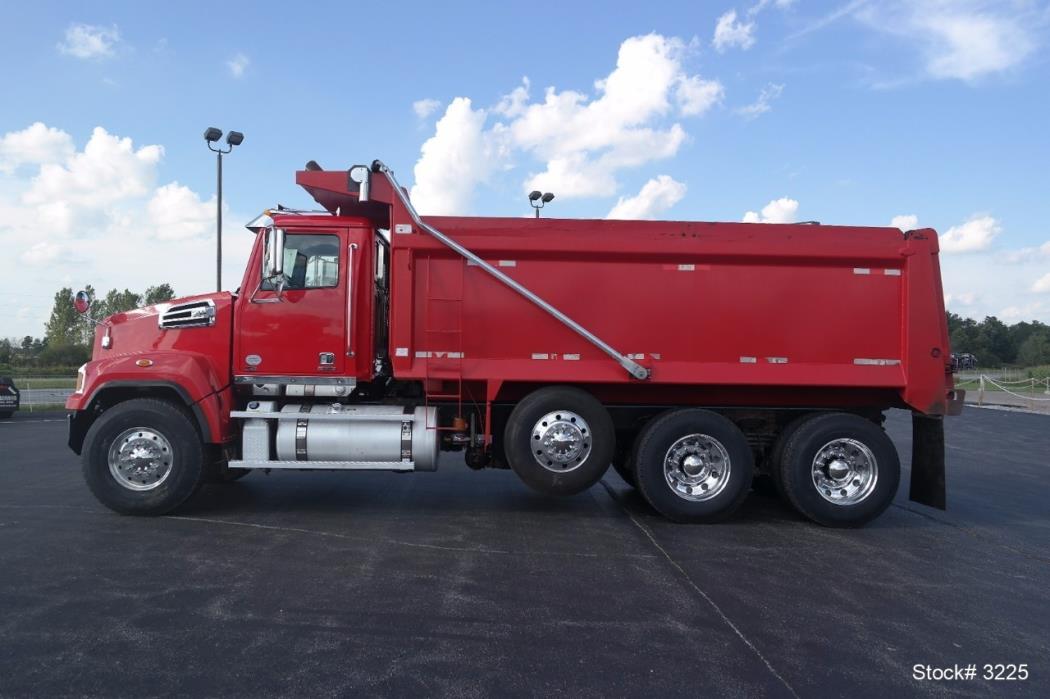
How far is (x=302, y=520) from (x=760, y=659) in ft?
14.3

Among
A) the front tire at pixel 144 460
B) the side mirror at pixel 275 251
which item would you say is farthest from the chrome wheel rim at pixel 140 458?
the side mirror at pixel 275 251

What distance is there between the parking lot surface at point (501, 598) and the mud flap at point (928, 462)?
308 millimetres

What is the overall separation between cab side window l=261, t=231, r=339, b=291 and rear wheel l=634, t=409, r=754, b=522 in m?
3.49

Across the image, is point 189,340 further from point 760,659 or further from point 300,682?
point 760,659

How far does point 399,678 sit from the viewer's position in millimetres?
3387

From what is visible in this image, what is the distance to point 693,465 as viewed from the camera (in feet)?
21.3

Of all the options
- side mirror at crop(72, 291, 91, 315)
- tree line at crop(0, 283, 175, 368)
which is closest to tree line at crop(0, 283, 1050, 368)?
tree line at crop(0, 283, 175, 368)

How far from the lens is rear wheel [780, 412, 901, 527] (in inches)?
254

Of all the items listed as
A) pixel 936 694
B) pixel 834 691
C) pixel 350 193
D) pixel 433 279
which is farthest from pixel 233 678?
pixel 350 193

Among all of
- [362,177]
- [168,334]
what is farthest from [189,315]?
[362,177]

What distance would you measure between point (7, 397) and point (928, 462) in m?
19.6

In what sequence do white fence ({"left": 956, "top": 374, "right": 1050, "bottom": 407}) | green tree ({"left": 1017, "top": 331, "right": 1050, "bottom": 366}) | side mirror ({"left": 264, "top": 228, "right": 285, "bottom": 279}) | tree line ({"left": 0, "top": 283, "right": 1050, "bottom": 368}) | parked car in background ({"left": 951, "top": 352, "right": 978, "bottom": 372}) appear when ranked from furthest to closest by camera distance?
1. green tree ({"left": 1017, "top": 331, "right": 1050, "bottom": 366})
2. tree line ({"left": 0, "top": 283, "right": 1050, "bottom": 368})
3. white fence ({"left": 956, "top": 374, "right": 1050, "bottom": 407})
4. parked car in background ({"left": 951, "top": 352, "right": 978, "bottom": 372})
5. side mirror ({"left": 264, "top": 228, "right": 285, "bottom": 279})

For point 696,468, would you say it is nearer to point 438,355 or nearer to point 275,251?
point 438,355

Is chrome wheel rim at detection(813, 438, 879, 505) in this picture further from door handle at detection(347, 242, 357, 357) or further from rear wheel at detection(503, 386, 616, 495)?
door handle at detection(347, 242, 357, 357)
